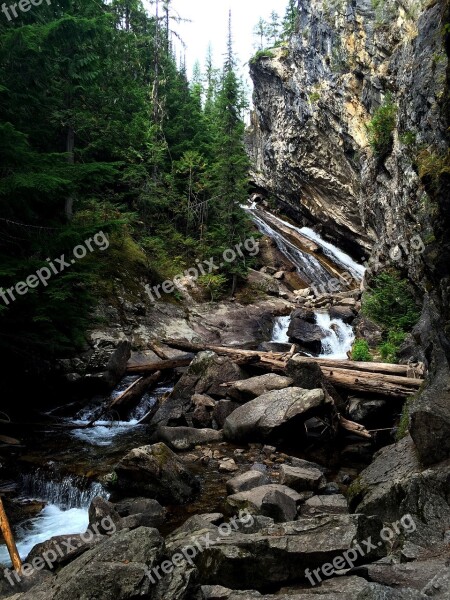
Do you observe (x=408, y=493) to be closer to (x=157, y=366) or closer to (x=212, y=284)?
(x=157, y=366)

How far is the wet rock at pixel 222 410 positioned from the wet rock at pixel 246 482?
11.7ft

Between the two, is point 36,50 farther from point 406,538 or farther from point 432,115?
point 406,538

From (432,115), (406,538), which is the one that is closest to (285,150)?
(432,115)

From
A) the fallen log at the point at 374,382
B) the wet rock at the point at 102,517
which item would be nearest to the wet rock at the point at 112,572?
the wet rock at the point at 102,517

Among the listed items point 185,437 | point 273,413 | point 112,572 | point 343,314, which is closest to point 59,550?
point 112,572

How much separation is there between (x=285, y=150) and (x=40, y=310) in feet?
96.1

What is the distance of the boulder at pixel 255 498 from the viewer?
725 cm

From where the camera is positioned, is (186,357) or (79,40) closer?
(79,40)

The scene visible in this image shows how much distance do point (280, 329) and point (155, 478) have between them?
15.5 meters

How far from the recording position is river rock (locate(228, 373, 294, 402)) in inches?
493

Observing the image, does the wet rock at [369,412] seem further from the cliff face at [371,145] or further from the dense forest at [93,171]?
the dense forest at [93,171]

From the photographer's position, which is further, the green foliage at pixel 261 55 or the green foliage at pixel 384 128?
the green foliage at pixel 261 55

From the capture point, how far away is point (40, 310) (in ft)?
32.7

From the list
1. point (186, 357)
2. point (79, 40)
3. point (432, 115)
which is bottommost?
point (186, 357)
